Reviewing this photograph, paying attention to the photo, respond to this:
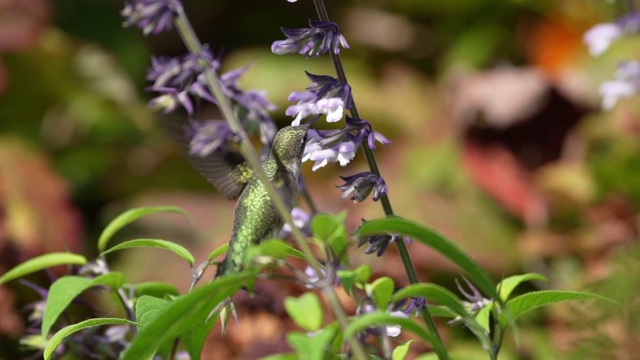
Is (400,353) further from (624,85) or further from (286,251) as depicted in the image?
(624,85)

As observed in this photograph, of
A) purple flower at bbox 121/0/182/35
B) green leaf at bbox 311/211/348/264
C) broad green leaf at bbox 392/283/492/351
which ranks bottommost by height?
broad green leaf at bbox 392/283/492/351

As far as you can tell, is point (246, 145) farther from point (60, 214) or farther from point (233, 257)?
point (60, 214)

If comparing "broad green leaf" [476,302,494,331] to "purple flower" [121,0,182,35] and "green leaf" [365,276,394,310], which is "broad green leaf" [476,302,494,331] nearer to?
"green leaf" [365,276,394,310]

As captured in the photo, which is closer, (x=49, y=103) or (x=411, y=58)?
(x=49, y=103)

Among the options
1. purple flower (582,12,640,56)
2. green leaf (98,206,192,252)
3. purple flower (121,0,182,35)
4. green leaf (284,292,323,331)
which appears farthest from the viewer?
purple flower (582,12,640,56)

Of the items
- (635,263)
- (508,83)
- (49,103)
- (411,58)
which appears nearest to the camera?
(635,263)

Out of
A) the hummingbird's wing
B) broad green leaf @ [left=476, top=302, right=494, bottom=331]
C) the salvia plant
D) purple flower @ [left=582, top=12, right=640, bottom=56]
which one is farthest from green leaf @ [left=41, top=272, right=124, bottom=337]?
purple flower @ [left=582, top=12, right=640, bottom=56]

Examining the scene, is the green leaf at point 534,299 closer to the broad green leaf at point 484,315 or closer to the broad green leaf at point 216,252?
the broad green leaf at point 484,315

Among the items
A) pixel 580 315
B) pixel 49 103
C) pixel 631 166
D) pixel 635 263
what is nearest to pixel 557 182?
pixel 631 166

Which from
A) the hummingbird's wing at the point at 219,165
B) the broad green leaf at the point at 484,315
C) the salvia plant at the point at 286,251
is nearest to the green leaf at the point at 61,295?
the salvia plant at the point at 286,251
